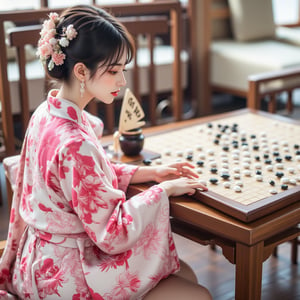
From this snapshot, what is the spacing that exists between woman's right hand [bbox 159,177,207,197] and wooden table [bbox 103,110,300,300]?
28 millimetres

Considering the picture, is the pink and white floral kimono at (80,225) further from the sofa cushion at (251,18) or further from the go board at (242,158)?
the sofa cushion at (251,18)

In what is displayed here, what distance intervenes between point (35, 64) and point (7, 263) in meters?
2.60

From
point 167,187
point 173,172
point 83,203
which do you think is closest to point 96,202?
point 83,203

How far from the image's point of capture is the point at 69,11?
4.94ft

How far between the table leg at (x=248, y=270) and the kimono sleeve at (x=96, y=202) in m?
0.26

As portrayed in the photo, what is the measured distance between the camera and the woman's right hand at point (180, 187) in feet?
5.07

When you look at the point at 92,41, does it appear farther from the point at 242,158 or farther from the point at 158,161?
the point at 242,158

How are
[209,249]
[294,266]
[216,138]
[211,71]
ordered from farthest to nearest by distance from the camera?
[211,71] < [209,249] < [294,266] < [216,138]

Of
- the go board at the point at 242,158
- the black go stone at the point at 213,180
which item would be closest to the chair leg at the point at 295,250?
the go board at the point at 242,158

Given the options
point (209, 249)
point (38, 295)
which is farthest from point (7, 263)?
point (209, 249)

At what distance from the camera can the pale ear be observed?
4.80 feet

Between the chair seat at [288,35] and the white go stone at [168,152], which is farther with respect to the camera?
the chair seat at [288,35]

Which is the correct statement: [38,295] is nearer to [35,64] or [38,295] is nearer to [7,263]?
[7,263]

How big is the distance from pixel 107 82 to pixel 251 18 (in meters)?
3.65
